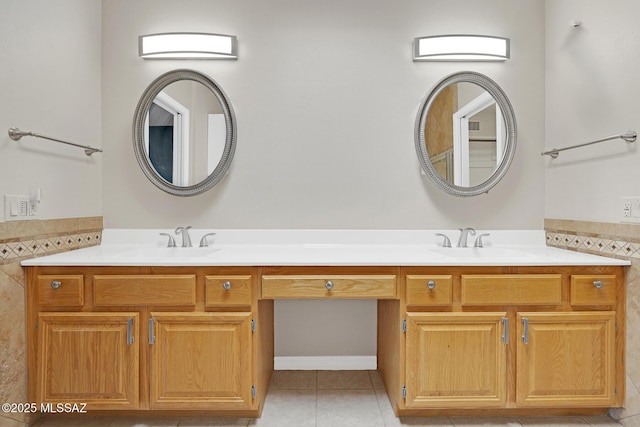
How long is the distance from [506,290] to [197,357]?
139 cm

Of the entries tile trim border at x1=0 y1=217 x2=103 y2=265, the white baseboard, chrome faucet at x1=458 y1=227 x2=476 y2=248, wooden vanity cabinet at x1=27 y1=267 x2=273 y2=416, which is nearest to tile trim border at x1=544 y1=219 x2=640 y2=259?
chrome faucet at x1=458 y1=227 x2=476 y2=248

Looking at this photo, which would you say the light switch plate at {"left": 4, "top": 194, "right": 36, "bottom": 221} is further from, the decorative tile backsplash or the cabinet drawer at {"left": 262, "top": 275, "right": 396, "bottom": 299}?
the decorative tile backsplash

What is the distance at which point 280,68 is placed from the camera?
2289mm

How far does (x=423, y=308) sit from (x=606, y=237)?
96 centimetres

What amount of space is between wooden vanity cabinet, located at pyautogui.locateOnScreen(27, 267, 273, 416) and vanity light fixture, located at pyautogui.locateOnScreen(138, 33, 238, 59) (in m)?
1.28

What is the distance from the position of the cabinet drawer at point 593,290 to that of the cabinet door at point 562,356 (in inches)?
2.1

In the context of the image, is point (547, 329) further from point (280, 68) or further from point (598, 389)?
point (280, 68)

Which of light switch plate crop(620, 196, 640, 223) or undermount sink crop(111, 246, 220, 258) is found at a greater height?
light switch plate crop(620, 196, 640, 223)

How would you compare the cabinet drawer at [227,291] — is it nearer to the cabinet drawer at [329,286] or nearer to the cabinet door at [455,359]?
the cabinet drawer at [329,286]

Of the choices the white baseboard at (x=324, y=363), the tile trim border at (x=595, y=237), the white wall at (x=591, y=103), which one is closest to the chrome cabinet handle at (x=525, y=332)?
the tile trim border at (x=595, y=237)

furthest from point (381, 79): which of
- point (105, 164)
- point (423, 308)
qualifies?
point (105, 164)

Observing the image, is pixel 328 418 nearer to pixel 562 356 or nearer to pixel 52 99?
pixel 562 356

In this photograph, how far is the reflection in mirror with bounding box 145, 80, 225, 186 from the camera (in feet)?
7.35

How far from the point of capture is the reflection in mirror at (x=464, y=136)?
224 cm
